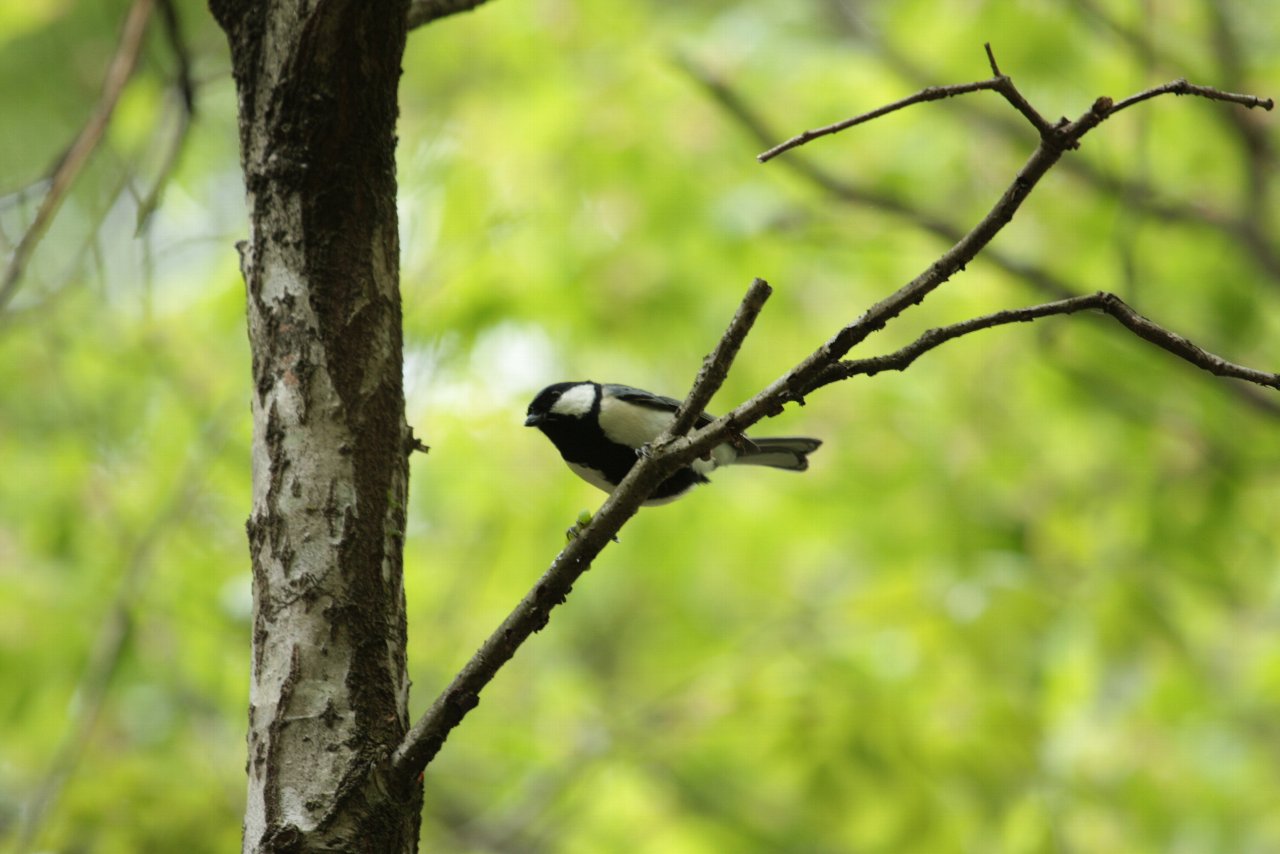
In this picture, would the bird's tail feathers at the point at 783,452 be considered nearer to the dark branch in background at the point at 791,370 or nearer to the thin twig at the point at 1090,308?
the dark branch in background at the point at 791,370

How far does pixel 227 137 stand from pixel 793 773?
14.3ft

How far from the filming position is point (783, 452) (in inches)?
141

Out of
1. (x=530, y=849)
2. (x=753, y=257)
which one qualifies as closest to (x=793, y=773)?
(x=530, y=849)

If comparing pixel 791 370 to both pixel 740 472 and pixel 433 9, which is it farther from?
pixel 740 472

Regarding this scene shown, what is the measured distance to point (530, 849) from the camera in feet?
14.1

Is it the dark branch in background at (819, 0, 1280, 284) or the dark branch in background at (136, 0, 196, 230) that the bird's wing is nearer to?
the dark branch in background at (136, 0, 196, 230)

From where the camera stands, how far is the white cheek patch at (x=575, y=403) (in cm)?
329

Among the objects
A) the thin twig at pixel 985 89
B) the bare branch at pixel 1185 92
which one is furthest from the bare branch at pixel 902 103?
the bare branch at pixel 1185 92

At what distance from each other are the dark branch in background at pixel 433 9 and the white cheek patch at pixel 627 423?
48.7 inches

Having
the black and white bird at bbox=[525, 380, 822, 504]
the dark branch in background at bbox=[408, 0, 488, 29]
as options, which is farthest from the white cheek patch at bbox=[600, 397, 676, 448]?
the dark branch in background at bbox=[408, 0, 488, 29]

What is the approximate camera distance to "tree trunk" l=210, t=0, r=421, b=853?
5.09 feet

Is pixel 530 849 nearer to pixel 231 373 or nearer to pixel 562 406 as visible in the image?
pixel 562 406

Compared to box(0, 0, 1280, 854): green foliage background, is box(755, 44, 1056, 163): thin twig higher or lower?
lower

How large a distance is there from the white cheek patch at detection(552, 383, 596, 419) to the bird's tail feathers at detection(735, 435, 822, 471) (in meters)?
0.53
